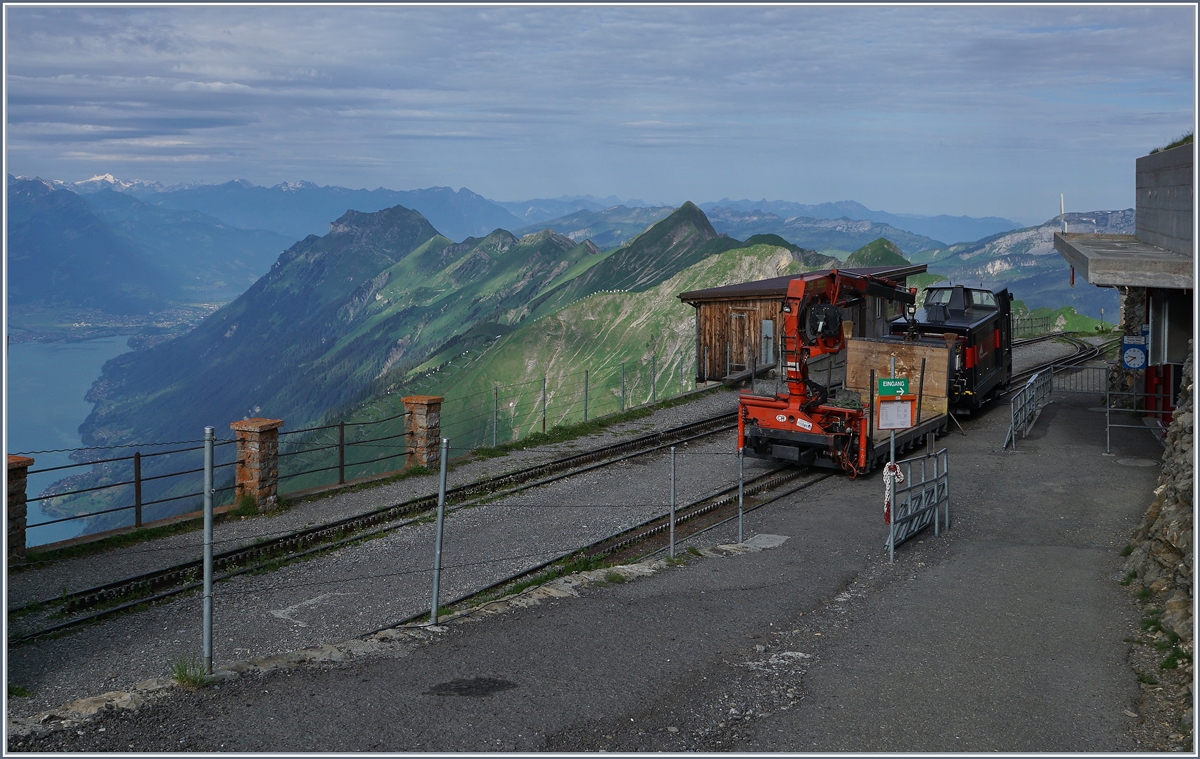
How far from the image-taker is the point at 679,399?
29531 millimetres

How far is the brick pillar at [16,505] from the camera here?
13.6m

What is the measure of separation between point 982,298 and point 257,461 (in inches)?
776

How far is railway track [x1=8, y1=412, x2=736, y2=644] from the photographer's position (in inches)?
492

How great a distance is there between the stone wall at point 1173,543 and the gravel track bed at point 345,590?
7524 millimetres

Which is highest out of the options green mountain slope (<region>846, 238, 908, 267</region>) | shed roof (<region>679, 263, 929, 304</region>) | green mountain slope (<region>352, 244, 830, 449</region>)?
green mountain slope (<region>846, 238, 908, 267</region>)

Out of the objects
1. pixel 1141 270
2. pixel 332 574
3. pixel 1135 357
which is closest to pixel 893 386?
pixel 1141 270

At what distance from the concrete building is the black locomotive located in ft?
8.14

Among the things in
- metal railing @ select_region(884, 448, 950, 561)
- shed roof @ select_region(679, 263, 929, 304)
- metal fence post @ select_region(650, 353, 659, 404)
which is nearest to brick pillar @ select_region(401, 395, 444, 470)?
metal fence post @ select_region(650, 353, 659, 404)

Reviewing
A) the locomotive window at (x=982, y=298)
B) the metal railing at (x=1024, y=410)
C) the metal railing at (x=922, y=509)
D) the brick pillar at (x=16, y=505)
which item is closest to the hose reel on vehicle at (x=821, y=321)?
the metal railing at (x=922, y=509)

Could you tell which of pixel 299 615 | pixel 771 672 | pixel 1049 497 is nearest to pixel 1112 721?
pixel 771 672

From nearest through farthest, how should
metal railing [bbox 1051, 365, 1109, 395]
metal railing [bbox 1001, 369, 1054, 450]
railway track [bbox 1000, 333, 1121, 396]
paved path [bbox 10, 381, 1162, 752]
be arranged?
1. paved path [bbox 10, 381, 1162, 752]
2. metal railing [bbox 1001, 369, 1054, 450]
3. metal railing [bbox 1051, 365, 1109, 395]
4. railway track [bbox 1000, 333, 1121, 396]

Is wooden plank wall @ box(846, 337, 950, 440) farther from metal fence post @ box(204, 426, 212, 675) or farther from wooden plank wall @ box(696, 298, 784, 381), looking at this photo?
metal fence post @ box(204, 426, 212, 675)

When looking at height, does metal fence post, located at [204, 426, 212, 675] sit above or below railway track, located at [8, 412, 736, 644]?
above

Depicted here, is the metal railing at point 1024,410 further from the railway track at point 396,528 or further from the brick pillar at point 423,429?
the brick pillar at point 423,429
